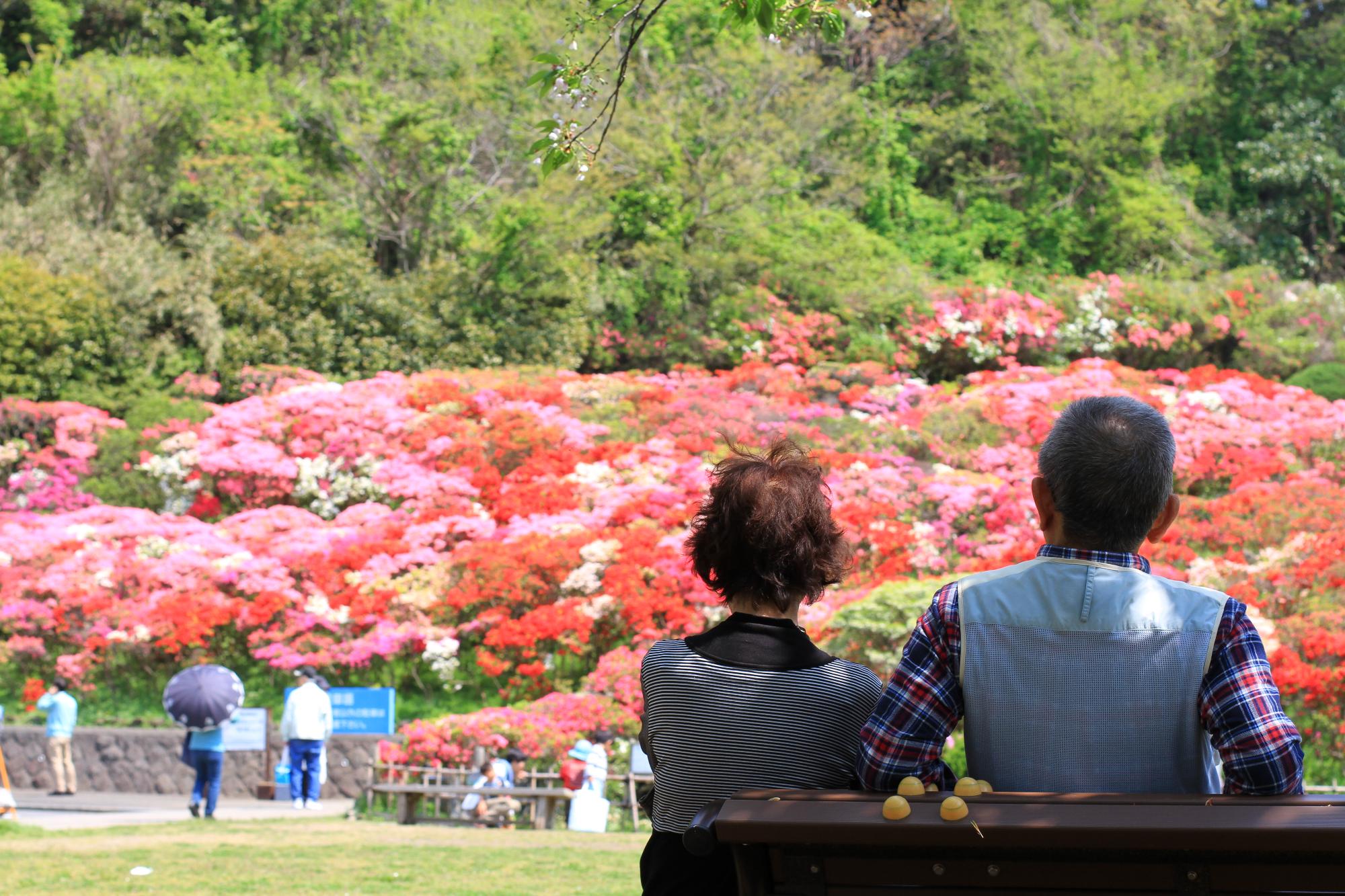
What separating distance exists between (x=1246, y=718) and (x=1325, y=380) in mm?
18644

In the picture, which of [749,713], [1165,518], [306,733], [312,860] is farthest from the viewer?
[306,733]

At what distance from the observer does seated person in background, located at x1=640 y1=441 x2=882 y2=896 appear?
2.26m

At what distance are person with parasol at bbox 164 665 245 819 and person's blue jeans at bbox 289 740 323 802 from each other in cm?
68

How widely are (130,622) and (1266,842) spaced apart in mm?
13429

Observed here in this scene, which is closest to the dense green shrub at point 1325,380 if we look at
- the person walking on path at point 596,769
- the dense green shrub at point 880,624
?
the dense green shrub at point 880,624

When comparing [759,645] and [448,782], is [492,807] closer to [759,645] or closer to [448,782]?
[448,782]

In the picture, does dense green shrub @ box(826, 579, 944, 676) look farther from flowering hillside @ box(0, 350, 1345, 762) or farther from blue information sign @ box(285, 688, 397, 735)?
blue information sign @ box(285, 688, 397, 735)

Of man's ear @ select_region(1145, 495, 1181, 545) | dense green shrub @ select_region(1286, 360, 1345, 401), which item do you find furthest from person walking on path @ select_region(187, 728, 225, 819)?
dense green shrub @ select_region(1286, 360, 1345, 401)

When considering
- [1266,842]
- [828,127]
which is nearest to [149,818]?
[1266,842]

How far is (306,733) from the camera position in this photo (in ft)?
34.1

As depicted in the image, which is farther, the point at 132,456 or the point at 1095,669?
the point at 132,456

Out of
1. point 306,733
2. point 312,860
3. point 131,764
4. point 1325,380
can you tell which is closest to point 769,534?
point 312,860

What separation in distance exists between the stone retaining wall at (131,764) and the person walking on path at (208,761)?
2457 millimetres

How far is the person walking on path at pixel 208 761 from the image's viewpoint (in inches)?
386
